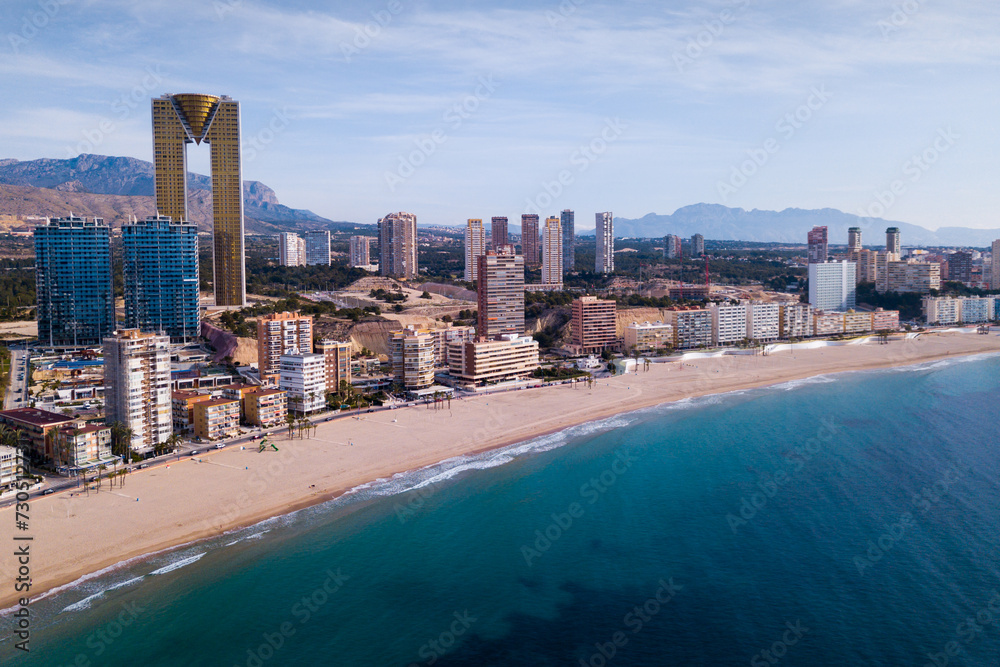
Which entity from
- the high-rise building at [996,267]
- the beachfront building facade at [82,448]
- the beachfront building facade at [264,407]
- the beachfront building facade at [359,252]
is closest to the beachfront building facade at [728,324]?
the beachfront building facade at [264,407]

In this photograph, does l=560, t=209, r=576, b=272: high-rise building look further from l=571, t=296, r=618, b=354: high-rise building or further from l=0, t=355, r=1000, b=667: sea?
l=0, t=355, r=1000, b=667: sea

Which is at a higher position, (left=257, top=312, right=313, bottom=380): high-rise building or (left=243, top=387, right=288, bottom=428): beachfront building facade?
(left=257, top=312, right=313, bottom=380): high-rise building

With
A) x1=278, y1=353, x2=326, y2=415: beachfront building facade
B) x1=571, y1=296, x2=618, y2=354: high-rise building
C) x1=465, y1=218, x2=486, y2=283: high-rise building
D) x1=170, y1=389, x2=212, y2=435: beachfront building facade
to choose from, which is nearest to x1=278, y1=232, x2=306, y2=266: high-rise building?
x1=465, y1=218, x2=486, y2=283: high-rise building

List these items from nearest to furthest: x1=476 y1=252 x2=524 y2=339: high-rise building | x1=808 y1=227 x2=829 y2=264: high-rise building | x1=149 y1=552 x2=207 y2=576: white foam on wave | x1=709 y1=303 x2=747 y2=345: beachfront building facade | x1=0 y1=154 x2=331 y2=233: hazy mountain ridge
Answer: x1=149 y1=552 x2=207 y2=576: white foam on wave → x1=476 y1=252 x2=524 y2=339: high-rise building → x1=709 y1=303 x2=747 y2=345: beachfront building facade → x1=808 y1=227 x2=829 y2=264: high-rise building → x1=0 y1=154 x2=331 y2=233: hazy mountain ridge

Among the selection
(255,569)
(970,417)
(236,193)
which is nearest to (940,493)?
(970,417)

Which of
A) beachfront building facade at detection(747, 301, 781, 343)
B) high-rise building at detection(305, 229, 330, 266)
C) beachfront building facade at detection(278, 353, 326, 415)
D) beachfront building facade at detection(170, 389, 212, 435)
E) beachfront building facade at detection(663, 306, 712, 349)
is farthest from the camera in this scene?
high-rise building at detection(305, 229, 330, 266)

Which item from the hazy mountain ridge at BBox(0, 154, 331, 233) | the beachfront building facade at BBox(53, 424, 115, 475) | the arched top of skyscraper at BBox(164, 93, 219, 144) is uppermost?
the hazy mountain ridge at BBox(0, 154, 331, 233)

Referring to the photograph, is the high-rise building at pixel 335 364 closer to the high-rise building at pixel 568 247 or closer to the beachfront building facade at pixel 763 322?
the beachfront building facade at pixel 763 322

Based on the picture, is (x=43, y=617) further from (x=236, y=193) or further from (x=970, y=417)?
(x=236, y=193)
